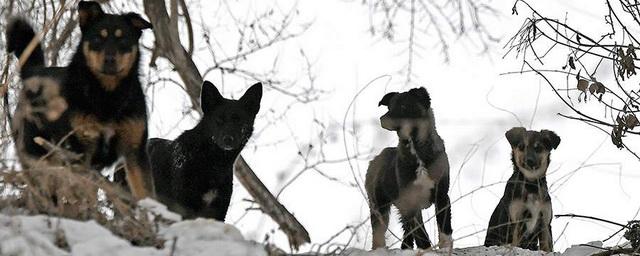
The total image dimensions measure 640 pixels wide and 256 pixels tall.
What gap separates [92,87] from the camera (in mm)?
7969

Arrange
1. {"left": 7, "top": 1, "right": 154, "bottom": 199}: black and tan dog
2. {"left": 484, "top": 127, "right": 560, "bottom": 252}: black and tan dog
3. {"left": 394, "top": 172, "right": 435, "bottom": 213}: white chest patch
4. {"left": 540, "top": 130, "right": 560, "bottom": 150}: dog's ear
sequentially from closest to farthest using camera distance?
{"left": 7, "top": 1, "right": 154, "bottom": 199}: black and tan dog < {"left": 484, "top": 127, "right": 560, "bottom": 252}: black and tan dog < {"left": 394, "top": 172, "right": 435, "bottom": 213}: white chest patch < {"left": 540, "top": 130, "right": 560, "bottom": 150}: dog's ear

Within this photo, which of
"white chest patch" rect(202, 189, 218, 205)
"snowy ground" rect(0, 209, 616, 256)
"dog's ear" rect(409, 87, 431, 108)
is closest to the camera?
"snowy ground" rect(0, 209, 616, 256)

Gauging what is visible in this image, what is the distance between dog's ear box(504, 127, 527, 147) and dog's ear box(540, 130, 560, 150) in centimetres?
22

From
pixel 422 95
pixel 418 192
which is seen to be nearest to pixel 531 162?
pixel 418 192

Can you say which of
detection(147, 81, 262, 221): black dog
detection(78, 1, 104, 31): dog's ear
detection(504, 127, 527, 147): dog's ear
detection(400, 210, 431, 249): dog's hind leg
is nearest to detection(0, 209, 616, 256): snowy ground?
detection(78, 1, 104, 31): dog's ear

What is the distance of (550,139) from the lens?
1138 centimetres

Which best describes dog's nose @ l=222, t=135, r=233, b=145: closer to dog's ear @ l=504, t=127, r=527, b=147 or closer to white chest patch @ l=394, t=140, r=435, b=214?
white chest patch @ l=394, t=140, r=435, b=214

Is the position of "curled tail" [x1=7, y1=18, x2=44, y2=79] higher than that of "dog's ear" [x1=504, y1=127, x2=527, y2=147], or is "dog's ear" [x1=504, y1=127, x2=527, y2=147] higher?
"curled tail" [x1=7, y1=18, x2=44, y2=79]

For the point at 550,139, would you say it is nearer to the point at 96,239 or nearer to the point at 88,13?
the point at 88,13

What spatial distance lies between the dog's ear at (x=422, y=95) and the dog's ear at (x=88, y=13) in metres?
4.28

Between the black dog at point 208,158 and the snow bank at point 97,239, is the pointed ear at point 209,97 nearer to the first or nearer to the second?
the black dog at point 208,158

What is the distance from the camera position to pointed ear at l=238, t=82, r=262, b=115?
9.47 metres

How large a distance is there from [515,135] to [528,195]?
809 mm

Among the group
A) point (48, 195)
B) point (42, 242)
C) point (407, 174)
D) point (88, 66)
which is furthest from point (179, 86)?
point (42, 242)
